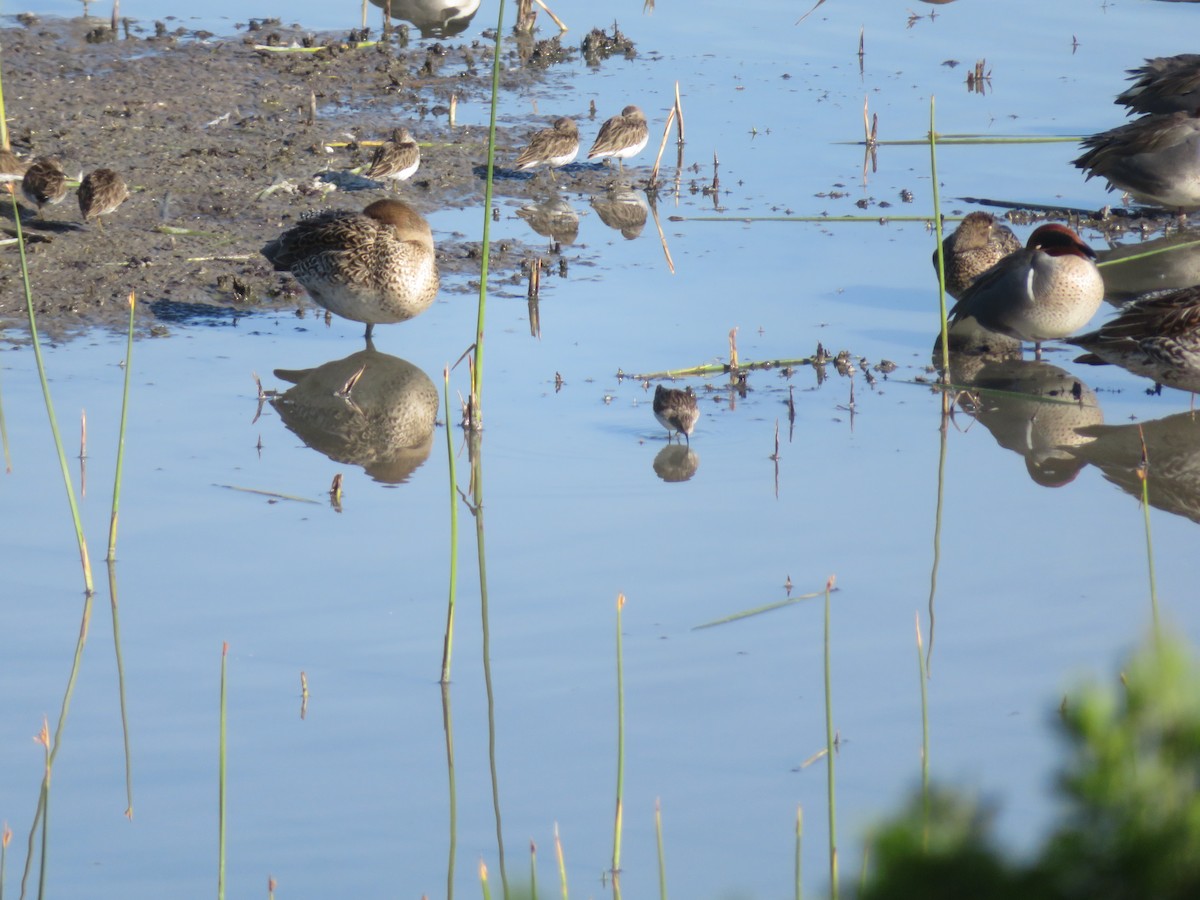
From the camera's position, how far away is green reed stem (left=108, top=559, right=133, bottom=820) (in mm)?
4406

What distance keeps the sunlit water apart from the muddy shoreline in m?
0.65

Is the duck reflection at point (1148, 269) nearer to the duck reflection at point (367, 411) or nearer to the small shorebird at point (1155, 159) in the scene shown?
the small shorebird at point (1155, 159)

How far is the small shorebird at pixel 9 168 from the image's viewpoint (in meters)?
9.73

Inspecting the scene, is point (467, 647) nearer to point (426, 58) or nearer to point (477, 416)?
point (477, 416)

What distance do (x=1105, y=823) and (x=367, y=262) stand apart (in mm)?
6942

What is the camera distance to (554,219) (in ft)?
35.4

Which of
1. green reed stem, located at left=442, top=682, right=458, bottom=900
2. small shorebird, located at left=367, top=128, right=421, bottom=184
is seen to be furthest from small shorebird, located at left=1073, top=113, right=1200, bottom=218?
green reed stem, located at left=442, top=682, right=458, bottom=900

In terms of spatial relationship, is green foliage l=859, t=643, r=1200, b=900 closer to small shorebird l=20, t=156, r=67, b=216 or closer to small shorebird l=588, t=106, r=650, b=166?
small shorebird l=20, t=156, r=67, b=216

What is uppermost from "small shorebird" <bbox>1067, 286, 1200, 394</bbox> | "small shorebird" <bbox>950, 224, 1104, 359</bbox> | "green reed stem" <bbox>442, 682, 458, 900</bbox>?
"small shorebird" <bbox>950, 224, 1104, 359</bbox>

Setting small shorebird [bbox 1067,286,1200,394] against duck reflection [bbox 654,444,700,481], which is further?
small shorebird [bbox 1067,286,1200,394]

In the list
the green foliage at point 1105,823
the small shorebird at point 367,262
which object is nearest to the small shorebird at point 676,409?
the small shorebird at point 367,262

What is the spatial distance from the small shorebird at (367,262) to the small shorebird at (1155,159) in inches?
205

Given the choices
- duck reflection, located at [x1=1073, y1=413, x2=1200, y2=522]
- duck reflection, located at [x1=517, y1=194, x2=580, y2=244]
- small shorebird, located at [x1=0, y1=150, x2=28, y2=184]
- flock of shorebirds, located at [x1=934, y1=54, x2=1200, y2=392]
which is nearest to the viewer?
duck reflection, located at [x1=1073, y1=413, x2=1200, y2=522]

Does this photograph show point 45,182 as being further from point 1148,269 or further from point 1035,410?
point 1148,269
